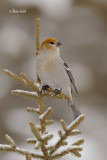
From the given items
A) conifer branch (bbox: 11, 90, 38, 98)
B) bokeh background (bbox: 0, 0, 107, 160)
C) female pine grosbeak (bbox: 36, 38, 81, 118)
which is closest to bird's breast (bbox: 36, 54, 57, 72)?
female pine grosbeak (bbox: 36, 38, 81, 118)

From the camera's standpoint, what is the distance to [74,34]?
12117mm

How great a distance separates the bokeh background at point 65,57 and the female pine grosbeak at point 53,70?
4.15 metres

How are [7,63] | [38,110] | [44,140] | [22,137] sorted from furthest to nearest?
[7,63] → [22,137] → [38,110] → [44,140]

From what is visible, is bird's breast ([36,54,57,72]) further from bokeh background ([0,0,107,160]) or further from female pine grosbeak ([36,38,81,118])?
bokeh background ([0,0,107,160])

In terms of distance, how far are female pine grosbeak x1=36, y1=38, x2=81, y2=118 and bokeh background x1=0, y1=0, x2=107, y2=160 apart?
13.6 feet

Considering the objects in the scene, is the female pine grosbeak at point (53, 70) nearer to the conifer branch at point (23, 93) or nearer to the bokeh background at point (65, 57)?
the conifer branch at point (23, 93)

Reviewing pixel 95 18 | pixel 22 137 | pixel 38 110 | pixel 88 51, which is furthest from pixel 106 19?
pixel 38 110

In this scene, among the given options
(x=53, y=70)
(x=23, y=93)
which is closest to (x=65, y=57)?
(x=53, y=70)

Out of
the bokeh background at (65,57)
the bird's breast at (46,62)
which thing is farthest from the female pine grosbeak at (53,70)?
the bokeh background at (65,57)

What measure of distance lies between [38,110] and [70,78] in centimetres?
174

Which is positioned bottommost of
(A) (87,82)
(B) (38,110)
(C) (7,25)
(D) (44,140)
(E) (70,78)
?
(D) (44,140)

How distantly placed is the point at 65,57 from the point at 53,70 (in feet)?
22.0

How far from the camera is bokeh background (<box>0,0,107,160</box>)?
10.0 metres

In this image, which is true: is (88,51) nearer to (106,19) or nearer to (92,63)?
(92,63)
